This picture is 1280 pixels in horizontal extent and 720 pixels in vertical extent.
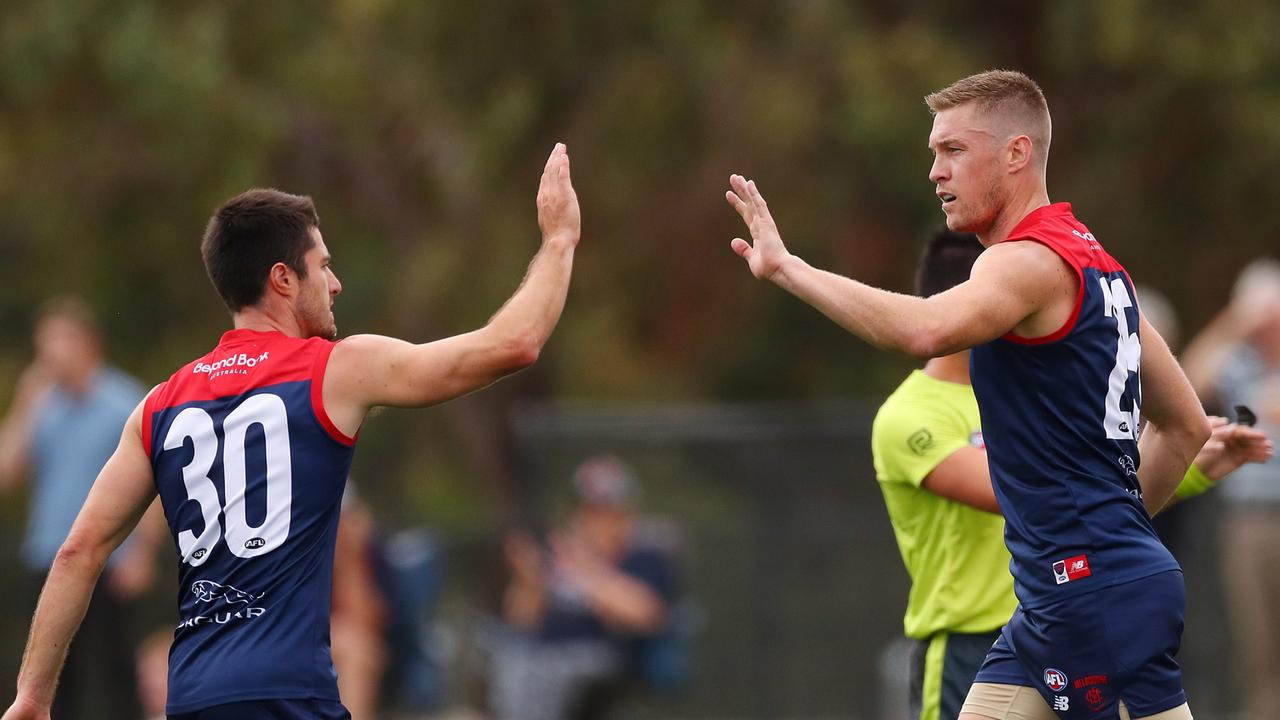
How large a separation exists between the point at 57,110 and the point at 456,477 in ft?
23.0

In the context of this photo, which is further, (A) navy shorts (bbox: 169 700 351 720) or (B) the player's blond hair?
(B) the player's blond hair

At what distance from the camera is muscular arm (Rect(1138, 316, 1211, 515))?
195 inches

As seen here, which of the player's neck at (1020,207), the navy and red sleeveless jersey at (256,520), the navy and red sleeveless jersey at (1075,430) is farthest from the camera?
the player's neck at (1020,207)

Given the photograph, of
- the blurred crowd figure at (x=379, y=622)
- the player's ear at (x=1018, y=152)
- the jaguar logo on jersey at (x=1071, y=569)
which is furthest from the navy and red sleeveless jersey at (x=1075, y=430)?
the blurred crowd figure at (x=379, y=622)

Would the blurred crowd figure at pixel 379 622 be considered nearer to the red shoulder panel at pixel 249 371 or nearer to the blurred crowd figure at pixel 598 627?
the blurred crowd figure at pixel 598 627

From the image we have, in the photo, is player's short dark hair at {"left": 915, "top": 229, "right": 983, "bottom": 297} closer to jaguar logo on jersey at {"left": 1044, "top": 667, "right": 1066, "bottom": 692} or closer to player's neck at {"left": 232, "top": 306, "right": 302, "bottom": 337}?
jaguar logo on jersey at {"left": 1044, "top": 667, "right": 1066, "bottom": 692}

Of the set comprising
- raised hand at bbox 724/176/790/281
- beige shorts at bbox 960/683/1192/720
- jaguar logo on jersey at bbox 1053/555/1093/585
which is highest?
raised hand at bbox 724/176/790/281

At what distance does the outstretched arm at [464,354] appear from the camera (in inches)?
184

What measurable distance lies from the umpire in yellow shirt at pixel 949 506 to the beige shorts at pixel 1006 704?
0.70 m

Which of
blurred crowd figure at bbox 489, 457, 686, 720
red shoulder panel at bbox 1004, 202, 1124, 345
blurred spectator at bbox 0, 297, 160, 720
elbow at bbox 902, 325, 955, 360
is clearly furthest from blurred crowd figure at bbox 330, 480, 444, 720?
elbow at bbox 902, 325, 955, 360

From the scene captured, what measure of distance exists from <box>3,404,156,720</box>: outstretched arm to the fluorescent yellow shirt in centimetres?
230

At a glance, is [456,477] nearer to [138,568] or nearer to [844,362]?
[844,362]

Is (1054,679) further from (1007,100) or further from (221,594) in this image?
(221,594)

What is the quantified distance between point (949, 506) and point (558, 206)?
5.70ft
